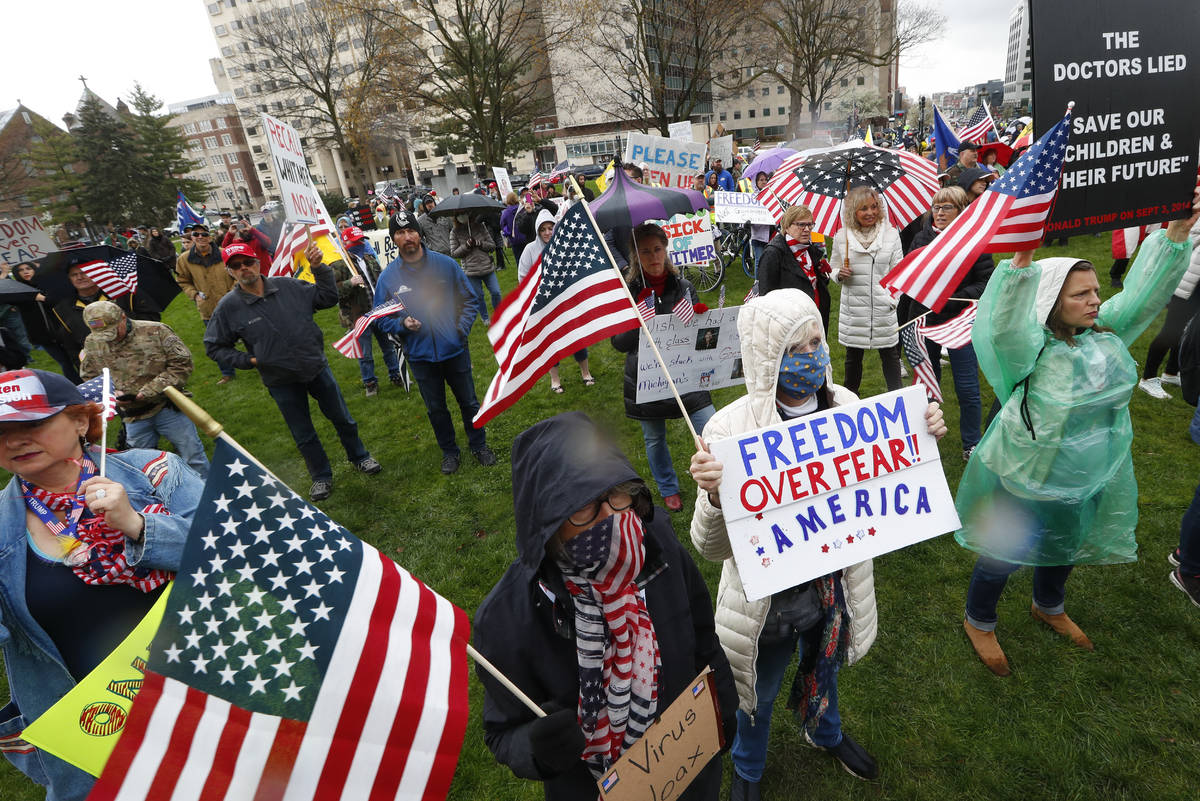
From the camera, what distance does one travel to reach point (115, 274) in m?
7.43

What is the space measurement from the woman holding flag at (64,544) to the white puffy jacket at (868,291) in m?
5.28

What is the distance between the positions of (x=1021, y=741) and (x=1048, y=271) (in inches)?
90.1

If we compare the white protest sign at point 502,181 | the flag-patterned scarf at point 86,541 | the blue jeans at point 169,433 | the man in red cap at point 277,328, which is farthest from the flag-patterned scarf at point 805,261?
the white protest sign at point 502,181

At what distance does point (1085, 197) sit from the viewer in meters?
2.71

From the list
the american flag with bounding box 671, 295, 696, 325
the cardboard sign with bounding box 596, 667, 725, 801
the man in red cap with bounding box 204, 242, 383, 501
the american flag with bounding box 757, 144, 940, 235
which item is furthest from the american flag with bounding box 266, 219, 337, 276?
the cardboard sign with bounding box 596, 667, 725, 801

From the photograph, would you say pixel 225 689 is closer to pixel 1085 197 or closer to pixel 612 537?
pixel 612 537

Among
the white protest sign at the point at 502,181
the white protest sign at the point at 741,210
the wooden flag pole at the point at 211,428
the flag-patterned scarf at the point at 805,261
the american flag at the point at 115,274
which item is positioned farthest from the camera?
the white protest sign at the point at 502,181

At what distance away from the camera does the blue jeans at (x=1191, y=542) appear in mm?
3322

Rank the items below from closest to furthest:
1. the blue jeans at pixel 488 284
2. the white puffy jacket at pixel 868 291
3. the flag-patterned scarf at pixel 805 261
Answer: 1. the flag-patterned scarf at pixel 805 261
2. the white puffy jacket at pixel 868 291
3. the blue jeans at pixel 488 284

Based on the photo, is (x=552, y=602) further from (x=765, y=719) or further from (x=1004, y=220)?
(x=1004, y=220)

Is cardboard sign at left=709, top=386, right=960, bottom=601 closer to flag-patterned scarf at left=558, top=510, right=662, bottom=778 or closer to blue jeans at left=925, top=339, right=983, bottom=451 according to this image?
flag-patterned scarf at left=558, top=510, right=662, bottom=778

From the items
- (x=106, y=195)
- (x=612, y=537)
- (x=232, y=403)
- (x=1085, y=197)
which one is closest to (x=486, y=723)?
(x=612, y=537)

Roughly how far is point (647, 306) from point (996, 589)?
2737 mm

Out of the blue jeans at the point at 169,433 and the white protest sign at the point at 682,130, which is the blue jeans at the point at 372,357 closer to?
the blue jeans at the point at 169,433
